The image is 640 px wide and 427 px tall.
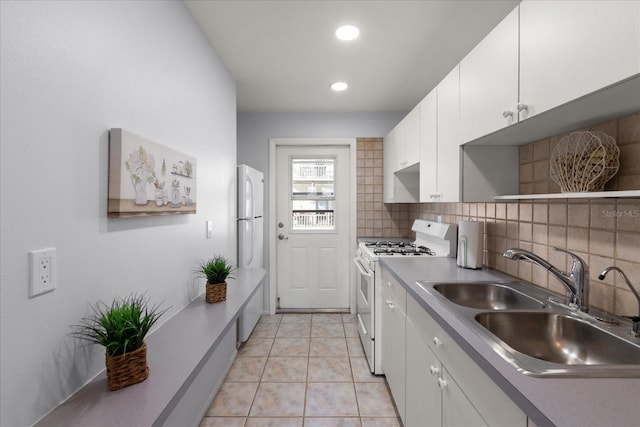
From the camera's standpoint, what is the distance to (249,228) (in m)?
2.97

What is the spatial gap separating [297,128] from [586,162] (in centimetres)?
298

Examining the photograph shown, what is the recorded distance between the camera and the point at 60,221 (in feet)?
3.00

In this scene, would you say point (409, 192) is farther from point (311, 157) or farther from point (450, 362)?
point (450, 362)

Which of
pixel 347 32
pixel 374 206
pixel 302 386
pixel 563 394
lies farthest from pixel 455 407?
pixel 374 206

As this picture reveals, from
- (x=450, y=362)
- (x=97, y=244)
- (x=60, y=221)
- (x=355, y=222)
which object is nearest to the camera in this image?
(x=60, y=221)

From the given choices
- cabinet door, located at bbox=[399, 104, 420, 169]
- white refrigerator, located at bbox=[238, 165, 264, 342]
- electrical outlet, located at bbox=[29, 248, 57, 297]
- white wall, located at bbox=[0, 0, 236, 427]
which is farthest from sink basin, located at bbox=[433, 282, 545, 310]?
white refrigerator, located at bbox=[238, 165, 264, 342]

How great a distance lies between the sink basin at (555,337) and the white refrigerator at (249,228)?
2009mm

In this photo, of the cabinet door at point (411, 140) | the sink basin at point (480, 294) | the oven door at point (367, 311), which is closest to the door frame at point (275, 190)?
the oven door at point (367, 311)

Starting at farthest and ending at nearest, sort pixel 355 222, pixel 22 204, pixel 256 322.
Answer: pixel 355 222, pixel 256 322, pixel 22 204

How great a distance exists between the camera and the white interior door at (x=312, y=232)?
3889 mm

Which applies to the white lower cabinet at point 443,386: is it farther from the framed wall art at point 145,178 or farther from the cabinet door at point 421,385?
the framed wall art at point 145,178

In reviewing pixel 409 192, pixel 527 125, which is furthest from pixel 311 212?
pixel 527 125

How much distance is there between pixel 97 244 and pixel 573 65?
5.28ft

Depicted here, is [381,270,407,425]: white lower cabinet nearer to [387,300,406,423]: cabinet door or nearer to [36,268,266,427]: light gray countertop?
[387,300,406,423]: cabinet door
